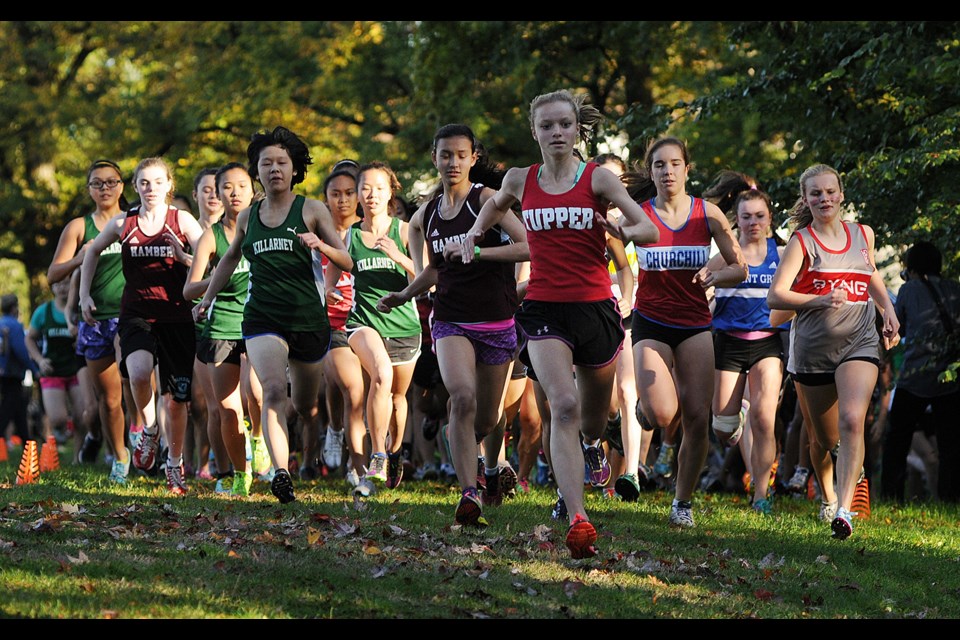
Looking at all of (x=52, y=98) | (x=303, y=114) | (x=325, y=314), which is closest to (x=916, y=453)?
(x=325, y=314)

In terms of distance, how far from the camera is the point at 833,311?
32.1 feet

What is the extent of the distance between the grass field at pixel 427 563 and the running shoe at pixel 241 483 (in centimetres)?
12

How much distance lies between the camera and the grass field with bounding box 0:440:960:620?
6.60 m

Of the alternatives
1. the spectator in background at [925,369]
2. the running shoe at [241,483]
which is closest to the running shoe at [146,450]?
the running shoe at [241,483]

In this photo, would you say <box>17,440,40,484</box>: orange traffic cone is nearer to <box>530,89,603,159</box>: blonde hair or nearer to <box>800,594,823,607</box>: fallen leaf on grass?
<box>530,89,603,159</box>: blonde hair

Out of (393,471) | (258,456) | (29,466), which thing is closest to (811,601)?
(393,471)

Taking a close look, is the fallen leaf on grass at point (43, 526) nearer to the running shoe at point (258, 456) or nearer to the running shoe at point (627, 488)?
the running shoe at point (258, 456)

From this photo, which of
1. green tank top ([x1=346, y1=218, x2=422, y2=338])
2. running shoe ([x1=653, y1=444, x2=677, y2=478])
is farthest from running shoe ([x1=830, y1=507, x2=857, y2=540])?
green tank top ([x1=346, y1=218, x2=422, y2=338])

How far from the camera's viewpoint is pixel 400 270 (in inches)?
468

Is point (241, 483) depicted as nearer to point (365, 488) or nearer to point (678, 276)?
point (365, 488)

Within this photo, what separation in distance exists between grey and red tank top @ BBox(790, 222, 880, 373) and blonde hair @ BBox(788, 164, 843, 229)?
364 millimetres

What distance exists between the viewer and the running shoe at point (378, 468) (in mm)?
10945
